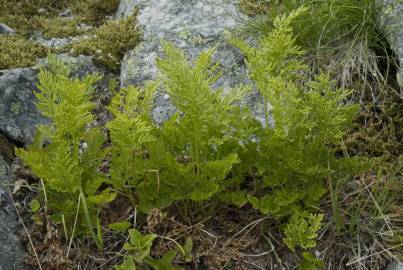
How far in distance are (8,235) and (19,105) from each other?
2.96 feet

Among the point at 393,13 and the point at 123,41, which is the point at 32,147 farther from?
the point at 393,13

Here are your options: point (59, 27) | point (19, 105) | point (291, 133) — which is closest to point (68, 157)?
point (19, 105)

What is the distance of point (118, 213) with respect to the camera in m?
2.94

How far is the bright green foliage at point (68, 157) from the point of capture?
8.50 ft

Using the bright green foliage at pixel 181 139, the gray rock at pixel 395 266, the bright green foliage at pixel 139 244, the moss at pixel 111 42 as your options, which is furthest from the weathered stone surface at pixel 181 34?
the gray rock at pixel 395 266

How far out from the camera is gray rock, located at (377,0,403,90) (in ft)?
11.6

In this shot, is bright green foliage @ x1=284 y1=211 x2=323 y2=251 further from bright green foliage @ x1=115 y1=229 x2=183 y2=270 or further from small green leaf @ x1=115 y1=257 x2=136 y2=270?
small green leaf @ x1=115 y1=257 x2=136 y2=270

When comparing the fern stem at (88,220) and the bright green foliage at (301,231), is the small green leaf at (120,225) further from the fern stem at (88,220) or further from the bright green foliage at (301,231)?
the bright green foliage at (301,231)

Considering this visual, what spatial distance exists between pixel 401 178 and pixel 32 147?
2.01m

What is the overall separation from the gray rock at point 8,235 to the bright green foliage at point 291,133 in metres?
1.16

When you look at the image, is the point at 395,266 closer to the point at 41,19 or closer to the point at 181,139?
the point at 181,139

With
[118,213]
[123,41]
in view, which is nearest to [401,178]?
[118,213]

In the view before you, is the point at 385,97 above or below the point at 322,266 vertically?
above

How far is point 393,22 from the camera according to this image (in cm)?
362
